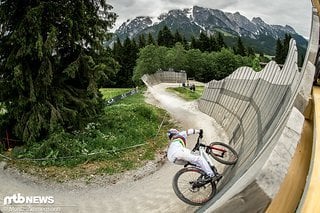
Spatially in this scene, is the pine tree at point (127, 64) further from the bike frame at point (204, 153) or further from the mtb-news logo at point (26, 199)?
the bike frame at point (204, 153)

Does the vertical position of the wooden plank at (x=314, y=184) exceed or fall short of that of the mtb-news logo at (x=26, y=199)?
it exceeds it

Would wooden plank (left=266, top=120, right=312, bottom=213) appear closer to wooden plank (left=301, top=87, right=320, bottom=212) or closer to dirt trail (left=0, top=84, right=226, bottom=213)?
wooden plank (left=301, top=87, right=320, bottom=212)

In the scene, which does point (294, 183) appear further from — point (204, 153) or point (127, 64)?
point (127, 64)

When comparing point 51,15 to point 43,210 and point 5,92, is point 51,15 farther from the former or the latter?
point 43,210

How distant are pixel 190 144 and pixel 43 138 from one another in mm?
3973

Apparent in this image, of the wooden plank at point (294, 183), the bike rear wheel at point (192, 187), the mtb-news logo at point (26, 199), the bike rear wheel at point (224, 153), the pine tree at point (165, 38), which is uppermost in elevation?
the pine tree at point (165, 38)

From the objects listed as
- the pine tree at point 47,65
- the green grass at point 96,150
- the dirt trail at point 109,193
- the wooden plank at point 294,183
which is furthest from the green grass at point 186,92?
the wooden plank at point 294,183

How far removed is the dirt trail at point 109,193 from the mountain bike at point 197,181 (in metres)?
0.21

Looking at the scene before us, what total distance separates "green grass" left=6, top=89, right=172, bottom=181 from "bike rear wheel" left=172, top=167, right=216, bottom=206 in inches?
89.0

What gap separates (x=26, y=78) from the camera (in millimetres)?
7699

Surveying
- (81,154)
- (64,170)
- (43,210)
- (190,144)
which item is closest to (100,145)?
(81,154)

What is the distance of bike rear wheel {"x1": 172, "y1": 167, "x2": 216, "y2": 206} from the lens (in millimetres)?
4547

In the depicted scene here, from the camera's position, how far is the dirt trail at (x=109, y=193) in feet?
17.4

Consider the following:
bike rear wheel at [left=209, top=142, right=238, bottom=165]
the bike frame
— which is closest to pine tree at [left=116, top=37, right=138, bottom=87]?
bike rear wheel at [left=209, top=142, right=238, bottom=165]
